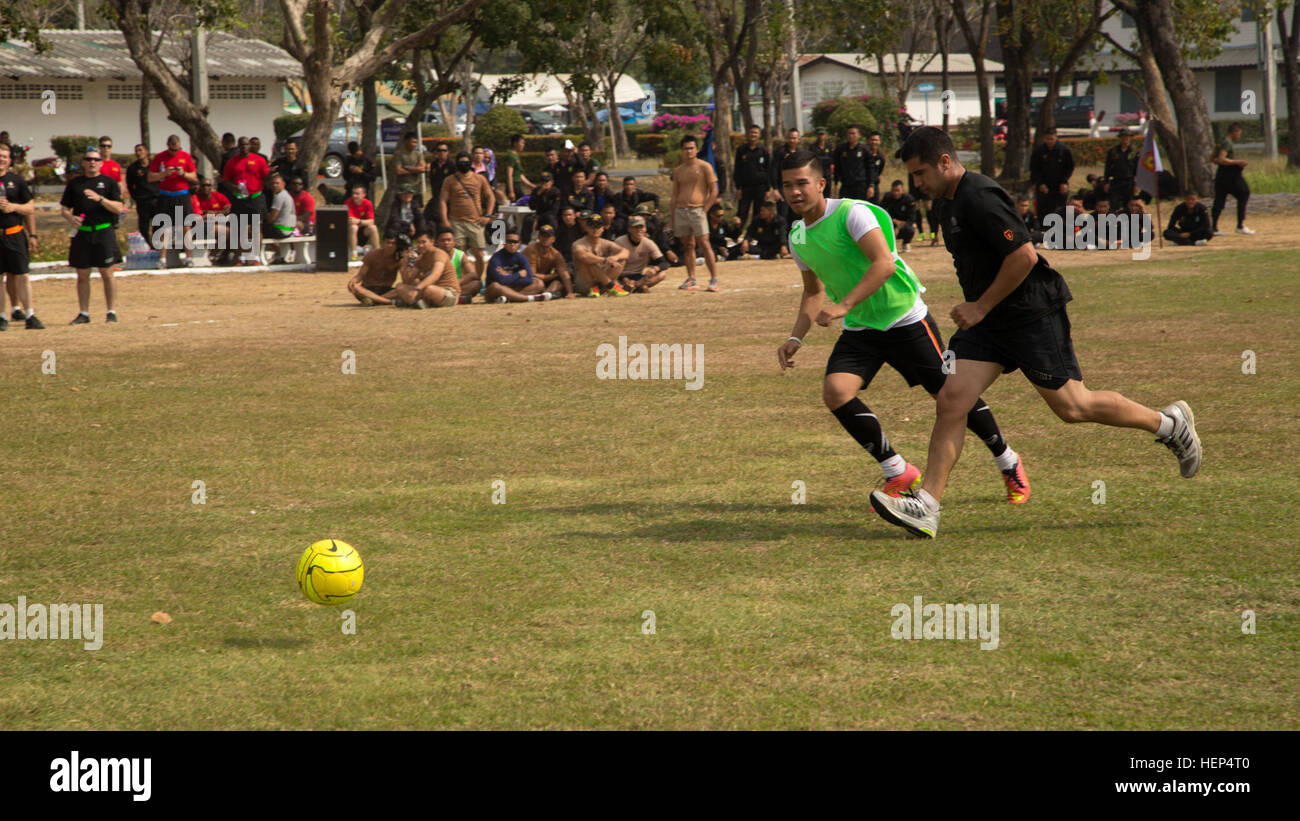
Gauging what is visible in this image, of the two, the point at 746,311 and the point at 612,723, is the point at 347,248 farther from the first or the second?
the point at 612,723

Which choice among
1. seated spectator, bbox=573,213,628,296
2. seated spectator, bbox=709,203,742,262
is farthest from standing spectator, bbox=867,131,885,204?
seated spectator, bbox=573,213,628,296

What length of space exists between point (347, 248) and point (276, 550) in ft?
61.0

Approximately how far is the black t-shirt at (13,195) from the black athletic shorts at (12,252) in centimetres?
13

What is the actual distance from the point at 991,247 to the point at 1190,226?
64.2 feet

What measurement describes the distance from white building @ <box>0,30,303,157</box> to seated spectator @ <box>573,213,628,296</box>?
3511cm

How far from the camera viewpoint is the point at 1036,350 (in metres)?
6.66

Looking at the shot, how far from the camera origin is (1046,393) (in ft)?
22.3

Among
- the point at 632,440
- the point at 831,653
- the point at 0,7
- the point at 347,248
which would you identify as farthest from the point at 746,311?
the point at 0,7

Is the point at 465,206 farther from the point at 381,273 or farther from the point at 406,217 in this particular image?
the point at 381,273

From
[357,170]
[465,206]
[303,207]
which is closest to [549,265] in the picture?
[465,206]

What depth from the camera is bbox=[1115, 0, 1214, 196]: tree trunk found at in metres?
30.5

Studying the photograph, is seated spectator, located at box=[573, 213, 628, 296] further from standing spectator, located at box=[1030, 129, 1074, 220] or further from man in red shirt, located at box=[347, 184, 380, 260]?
standing spectator, located at box=[1030, 129, 1074, 220]

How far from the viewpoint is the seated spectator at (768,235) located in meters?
25.1

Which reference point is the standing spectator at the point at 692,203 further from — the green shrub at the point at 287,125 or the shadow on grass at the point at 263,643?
the green shrub at the point at 287,125
